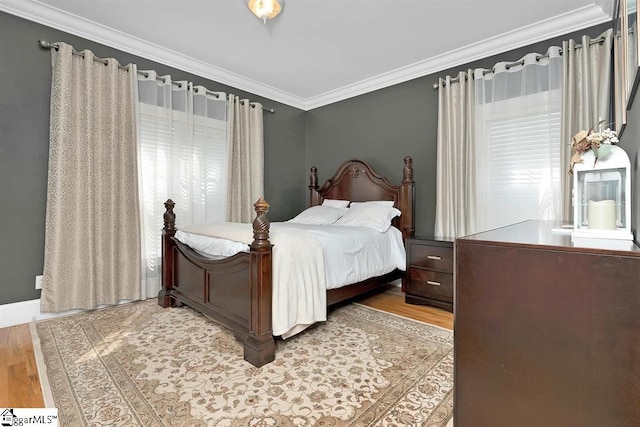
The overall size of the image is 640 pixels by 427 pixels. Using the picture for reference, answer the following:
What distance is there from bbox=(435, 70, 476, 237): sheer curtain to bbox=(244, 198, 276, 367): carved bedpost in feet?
6.99

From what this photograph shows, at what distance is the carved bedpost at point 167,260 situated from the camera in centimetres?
288

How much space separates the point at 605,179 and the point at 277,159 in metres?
3.75

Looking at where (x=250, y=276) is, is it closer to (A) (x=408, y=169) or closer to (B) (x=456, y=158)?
(A) (x=408, y=169)

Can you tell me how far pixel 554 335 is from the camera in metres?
0.88

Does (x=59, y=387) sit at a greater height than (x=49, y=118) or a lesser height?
lesser

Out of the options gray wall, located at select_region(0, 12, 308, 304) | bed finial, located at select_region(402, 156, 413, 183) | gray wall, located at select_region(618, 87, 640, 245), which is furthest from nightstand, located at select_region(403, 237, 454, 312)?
gray wall, located at select_region(0, 12, 308, 304)

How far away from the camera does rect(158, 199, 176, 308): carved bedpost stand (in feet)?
9.46

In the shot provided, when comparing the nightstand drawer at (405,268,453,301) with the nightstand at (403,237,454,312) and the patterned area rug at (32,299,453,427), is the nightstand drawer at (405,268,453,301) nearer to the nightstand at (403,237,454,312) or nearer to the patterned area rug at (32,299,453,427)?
the nightstand at (403,237,454,312)

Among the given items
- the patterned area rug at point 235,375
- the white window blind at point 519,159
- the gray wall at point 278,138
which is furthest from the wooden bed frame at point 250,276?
the white window blind at point 519,159

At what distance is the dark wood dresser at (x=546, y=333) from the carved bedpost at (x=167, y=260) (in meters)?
2.63

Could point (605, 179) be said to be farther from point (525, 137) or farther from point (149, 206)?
point (149, 206)

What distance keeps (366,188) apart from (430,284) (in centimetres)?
149

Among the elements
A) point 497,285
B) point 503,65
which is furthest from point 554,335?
point 503,65

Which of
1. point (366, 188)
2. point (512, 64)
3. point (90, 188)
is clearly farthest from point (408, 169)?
point (90, 188)
